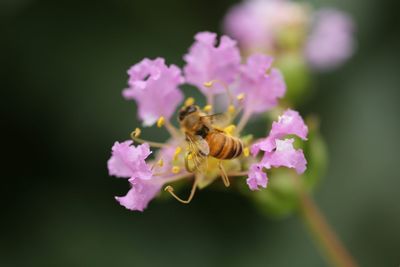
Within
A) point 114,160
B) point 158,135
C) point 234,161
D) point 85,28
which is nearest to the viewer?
point 114,160

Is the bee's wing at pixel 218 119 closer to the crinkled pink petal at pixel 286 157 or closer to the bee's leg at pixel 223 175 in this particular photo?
the bee's leg at pixel 223 175

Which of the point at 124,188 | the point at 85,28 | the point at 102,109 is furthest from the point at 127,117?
the point at 85,28

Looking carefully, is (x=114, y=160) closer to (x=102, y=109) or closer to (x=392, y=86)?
(x=102, y=109)

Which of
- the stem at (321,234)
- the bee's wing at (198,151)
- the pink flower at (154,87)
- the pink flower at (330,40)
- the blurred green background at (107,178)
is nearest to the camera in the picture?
the bee's wing at (198,151)

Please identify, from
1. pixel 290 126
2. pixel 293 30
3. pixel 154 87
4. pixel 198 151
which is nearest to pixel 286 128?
pixel 290 126

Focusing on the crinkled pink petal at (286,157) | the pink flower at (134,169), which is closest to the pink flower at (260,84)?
the crinkled pink petal at (286,157)

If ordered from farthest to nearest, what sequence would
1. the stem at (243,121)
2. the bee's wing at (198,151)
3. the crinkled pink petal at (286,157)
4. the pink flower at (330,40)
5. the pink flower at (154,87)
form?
1. the pink flower at (330,40)
2. the stem at (243,121)
3. the pink flower at (154,87)
4. the bee's wing at (198,151)
5. the crinkled pink petal at (286,157)

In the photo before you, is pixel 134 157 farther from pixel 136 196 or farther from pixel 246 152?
pixel 246 152
